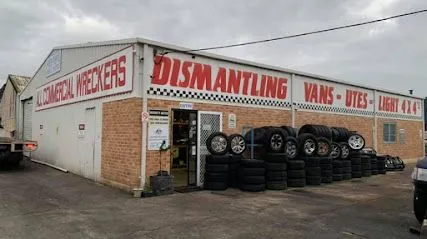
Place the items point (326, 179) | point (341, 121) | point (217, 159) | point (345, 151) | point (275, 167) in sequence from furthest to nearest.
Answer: point (341, 121) < point (345, 151) < point (326, 179) < point (275, 167) < point (217, 159)

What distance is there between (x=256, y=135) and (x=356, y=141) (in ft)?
17.0

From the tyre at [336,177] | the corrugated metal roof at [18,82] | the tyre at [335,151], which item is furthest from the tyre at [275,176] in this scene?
the corrugated metal roof at [18,82]

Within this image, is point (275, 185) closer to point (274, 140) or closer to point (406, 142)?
point (274, 140)

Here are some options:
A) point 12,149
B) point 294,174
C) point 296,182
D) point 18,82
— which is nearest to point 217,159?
point 294,174

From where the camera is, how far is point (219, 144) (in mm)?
12188

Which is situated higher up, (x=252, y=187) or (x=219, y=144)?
(x=219, y=144)

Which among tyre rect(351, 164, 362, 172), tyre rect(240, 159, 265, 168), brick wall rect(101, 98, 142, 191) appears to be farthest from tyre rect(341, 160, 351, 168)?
brick wall rect(101, 98, 142, 191)

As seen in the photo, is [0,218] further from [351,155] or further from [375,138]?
[375,138]

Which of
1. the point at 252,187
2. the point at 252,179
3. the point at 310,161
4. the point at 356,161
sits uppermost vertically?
the point at 310,161

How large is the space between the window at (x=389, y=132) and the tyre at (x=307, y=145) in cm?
967

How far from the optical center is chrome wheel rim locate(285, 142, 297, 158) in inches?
508

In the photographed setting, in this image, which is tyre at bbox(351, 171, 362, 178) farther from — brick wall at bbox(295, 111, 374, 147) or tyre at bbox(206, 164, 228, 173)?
tyre at bbox(206, 164, 228, 173)

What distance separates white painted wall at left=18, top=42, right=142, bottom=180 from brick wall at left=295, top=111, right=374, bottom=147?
7.36 meters

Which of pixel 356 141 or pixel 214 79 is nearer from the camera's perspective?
pixel 214 79
